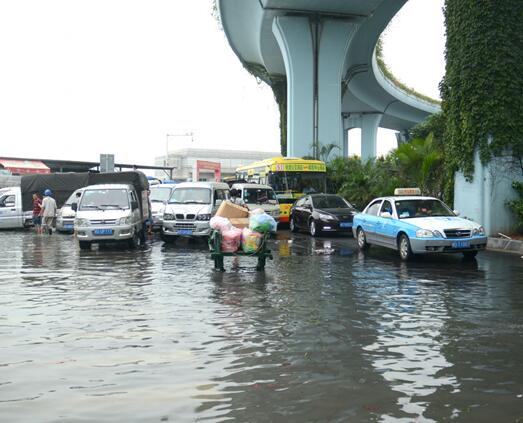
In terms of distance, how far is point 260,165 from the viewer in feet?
95.4

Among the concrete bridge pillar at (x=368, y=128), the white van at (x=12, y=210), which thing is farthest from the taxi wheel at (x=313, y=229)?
the concrete bridge pillar at (x=368, y=128)

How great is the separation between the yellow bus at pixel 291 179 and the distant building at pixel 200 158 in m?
69.4

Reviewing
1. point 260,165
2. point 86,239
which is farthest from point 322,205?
point 86,239

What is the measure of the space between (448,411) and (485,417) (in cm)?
26

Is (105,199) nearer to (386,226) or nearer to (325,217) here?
(325,217)

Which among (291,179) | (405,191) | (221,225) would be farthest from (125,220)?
(291,179)

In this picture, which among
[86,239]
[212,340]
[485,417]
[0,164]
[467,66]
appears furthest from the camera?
[0,164]

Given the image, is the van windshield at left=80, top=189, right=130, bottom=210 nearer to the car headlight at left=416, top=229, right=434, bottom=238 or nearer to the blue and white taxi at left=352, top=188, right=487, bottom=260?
the blue and white taxi at left=352, top=188, right=487, bottom=260

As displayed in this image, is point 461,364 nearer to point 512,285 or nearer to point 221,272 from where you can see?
point 512,285

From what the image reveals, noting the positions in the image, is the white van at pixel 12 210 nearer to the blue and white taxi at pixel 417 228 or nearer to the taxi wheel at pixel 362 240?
the taxi wheel at pixel 362 240

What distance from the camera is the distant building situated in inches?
3971

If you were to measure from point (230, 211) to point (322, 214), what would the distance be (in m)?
9.44

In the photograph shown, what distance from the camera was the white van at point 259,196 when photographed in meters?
23.7

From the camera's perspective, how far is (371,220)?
16.2 meters
